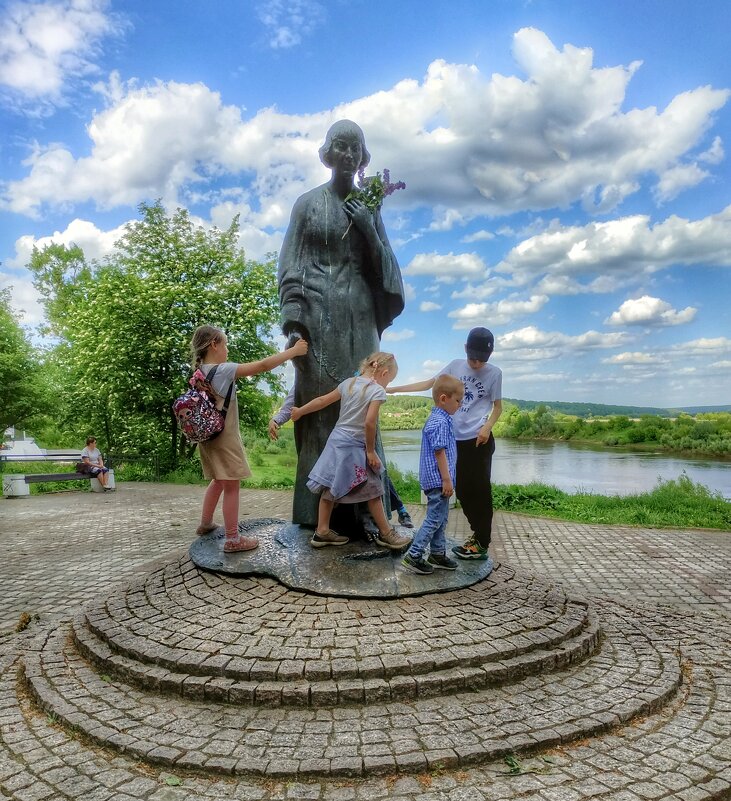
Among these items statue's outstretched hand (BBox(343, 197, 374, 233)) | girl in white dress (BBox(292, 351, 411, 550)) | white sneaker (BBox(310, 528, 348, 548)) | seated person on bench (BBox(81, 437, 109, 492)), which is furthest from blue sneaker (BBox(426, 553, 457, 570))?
seated person on bench (BBox(81, 437, 109, 492))

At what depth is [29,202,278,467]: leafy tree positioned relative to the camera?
17.8m

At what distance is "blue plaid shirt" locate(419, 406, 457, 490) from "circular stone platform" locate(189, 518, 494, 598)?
0.62 meters

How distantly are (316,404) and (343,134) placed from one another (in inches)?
84.3

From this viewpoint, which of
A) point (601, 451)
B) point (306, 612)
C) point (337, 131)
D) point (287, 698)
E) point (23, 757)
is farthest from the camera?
point (601, 451)

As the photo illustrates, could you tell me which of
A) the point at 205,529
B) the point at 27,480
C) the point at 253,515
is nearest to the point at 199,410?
the point at 205,529

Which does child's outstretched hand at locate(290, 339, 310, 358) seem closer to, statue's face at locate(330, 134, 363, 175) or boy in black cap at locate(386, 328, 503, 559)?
boy in black cap at locate(386, 328, 503, 559)

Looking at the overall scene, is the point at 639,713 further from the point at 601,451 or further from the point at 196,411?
the point at 601,451

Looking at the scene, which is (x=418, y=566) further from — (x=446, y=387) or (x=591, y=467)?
(x=591, y=467)

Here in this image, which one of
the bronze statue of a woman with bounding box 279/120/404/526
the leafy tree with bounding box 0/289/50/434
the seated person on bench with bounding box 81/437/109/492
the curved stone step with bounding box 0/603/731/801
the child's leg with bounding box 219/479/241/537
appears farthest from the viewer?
the leafy tree with bounding box 0/289/50/434

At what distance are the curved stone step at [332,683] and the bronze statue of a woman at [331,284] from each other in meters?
1.82

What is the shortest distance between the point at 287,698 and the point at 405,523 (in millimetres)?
2329

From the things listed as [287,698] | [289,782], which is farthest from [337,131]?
[289,782]

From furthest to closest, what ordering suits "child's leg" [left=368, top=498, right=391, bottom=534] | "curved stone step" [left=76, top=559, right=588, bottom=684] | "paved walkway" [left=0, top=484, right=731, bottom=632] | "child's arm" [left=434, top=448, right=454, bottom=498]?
"paved walkway" [left=0, top=484, right=731, bottom=632] → "child's leg" [left=368, top=498, right=391, bottom=534] → "child's arm" [left=434, top=448, right=454, bottom=498] → "curved stone step" [left=76, top=559, right=588, bottom=684]

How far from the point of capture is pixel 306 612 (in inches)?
143
